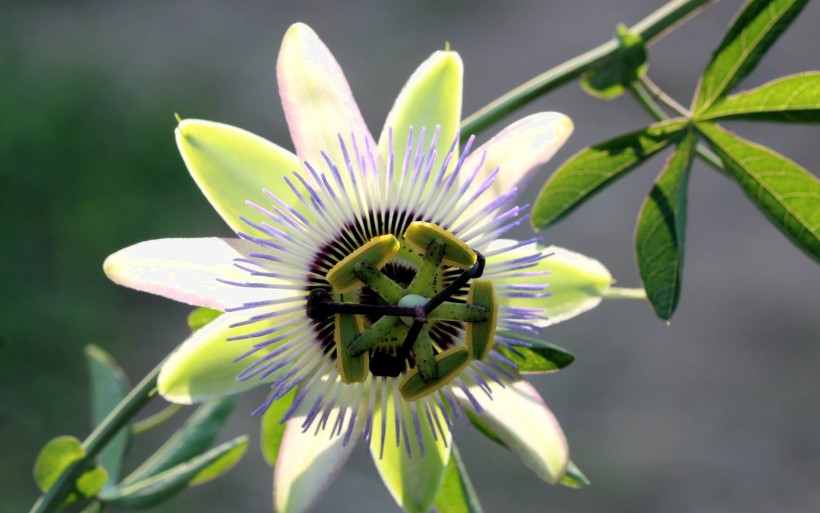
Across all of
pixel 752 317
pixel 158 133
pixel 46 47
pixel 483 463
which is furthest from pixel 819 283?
pixel 46 47

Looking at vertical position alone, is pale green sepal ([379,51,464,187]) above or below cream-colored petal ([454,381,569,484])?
above

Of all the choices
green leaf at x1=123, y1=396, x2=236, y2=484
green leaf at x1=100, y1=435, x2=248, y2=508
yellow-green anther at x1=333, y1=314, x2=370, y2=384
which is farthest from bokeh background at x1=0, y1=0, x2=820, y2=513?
yellow-green anther at x1=333, y1=314, x2=370, y2=384

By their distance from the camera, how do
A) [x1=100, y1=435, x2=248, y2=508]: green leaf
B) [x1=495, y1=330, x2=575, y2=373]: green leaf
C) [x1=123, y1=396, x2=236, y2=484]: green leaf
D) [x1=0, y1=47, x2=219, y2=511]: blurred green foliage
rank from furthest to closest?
1. [x1=0, y1=47, x2=219, y2=511]: blurred green foliage
2. [x1=123, y1=396, x2=236, y2=484]: green leaf
3. [x1=100, y1=435, x2=248, y2=508]: green leaf
4. [x1=495, y1=330, x2=575, y2=373]: green leaf

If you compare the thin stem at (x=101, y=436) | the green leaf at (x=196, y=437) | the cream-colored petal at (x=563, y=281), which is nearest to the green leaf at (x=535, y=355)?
the cream-colored petal at (x=563, y=281)

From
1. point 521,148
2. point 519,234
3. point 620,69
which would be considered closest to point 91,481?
point 521,148

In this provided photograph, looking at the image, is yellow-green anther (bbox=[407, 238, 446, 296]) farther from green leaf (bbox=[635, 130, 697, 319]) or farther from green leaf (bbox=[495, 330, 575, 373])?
green leaf (bbox=[635, 130, 697, 319])

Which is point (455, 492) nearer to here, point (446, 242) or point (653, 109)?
point (446, 242)
